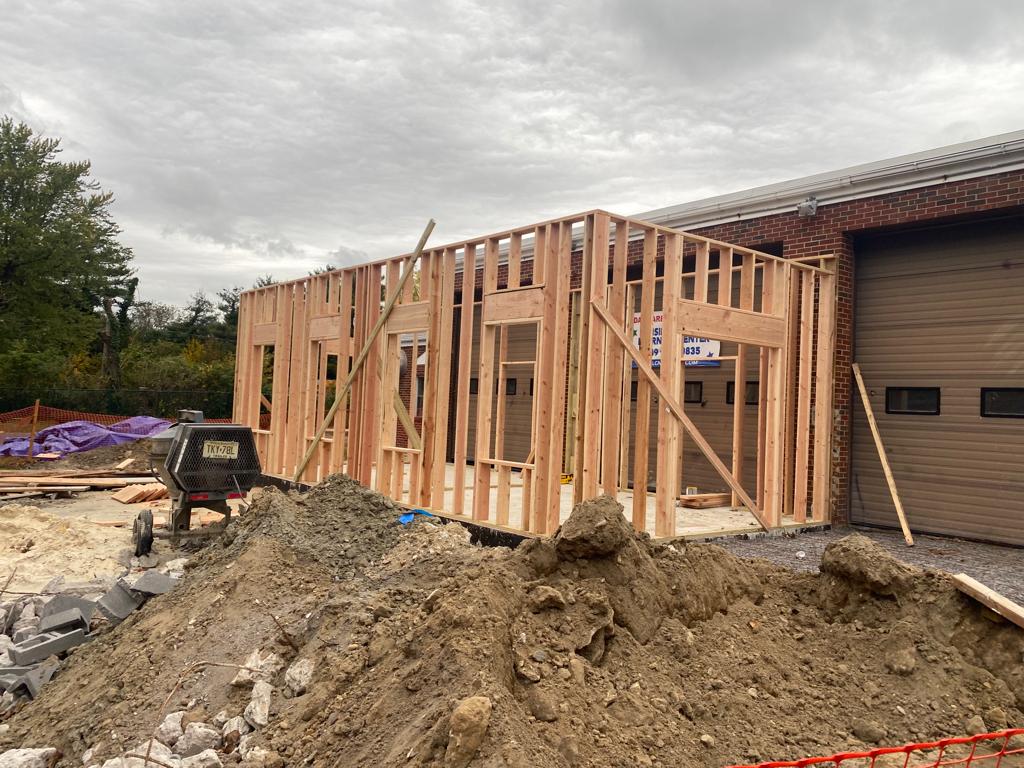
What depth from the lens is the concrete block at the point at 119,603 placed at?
19.2 ft

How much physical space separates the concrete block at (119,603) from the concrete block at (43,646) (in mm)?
233

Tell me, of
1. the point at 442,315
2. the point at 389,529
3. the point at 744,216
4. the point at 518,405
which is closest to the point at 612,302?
the point at 442,315

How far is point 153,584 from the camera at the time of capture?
6.13 metres

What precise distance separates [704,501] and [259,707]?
7.61 m

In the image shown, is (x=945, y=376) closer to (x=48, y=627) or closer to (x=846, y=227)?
(x=846, y=227)

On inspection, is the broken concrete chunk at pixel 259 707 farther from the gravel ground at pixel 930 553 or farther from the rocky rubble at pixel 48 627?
the gravel ground at pixel 930 553

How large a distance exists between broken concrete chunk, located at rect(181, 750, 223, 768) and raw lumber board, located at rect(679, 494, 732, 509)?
25.1 feet

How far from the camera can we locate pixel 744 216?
10805 millimetres

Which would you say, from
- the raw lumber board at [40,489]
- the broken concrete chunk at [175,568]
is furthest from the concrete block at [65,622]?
the raw lumber board at [40,489]

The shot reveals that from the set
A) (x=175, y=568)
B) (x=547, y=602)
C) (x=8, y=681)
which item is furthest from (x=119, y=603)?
(x=547, y=602)

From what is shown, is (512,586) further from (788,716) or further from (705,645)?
(788,716)

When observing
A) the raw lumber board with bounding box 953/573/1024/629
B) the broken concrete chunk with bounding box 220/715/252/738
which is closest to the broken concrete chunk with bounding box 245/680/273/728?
the broken concrete chunk with bounding box 220/715/252/738

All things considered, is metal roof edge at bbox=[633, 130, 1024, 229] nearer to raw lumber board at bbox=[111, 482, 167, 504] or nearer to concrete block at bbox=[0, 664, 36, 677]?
raw lumber board at bbox=[111, 482, 167, 504]

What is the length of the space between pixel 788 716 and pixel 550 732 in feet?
4.45
